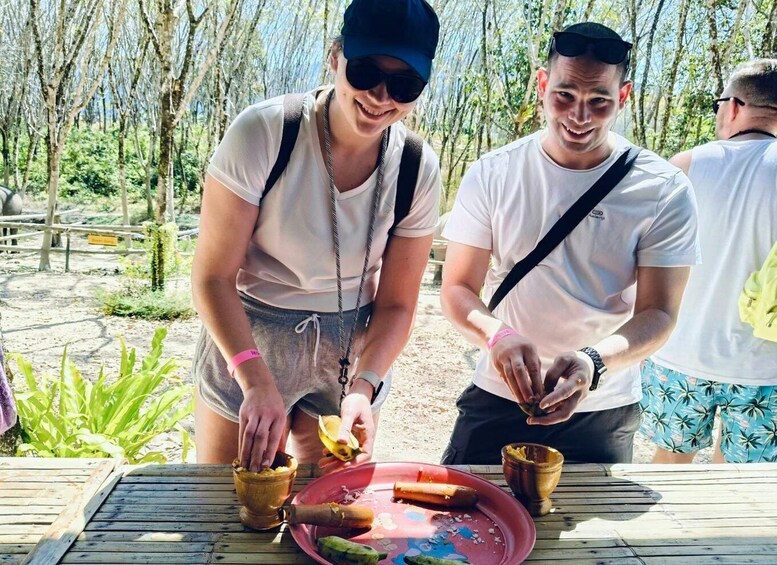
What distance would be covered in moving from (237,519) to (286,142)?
82 centimetres

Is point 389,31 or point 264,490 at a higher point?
point 389,31

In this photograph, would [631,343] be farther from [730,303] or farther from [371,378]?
[730,303]

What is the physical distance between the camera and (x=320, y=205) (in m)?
1.53

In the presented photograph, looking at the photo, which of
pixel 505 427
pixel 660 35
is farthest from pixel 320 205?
pixel 660 35

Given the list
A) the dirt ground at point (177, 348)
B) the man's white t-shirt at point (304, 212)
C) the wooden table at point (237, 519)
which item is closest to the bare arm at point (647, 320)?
the wooden table at point (237, 519)

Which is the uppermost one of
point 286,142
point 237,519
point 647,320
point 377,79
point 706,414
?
point 377,79

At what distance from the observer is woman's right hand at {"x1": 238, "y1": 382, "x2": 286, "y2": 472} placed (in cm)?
122

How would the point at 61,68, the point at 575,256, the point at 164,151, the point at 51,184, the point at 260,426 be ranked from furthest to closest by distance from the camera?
the point at 51,184 → the point at 61,68 → the point at 164,151 → the point at 575,256 → the point at 260,426

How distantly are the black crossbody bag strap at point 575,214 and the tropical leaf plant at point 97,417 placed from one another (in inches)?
75.8

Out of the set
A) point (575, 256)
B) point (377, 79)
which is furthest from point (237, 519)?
point (575, 256)

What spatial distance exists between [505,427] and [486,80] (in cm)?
935

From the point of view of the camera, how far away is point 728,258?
7.55 feet

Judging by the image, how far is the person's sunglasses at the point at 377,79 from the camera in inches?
53.8

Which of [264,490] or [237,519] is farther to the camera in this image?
[237,519]
